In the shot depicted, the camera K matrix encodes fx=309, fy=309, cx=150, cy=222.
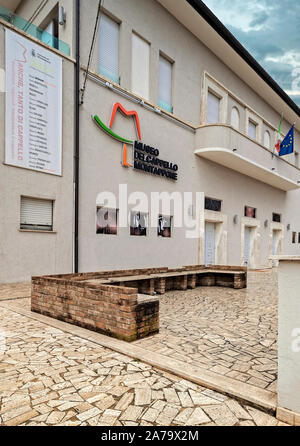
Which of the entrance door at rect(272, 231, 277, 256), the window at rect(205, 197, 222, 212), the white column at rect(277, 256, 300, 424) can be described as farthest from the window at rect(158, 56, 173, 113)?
the entrance door at rect(272, 231, 277, 256)

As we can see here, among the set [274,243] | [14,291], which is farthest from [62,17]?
[274,243]

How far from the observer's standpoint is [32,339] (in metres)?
4.53

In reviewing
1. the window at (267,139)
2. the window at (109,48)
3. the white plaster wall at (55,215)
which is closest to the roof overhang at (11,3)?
the window at (109,48)

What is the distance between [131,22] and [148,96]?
2818 mm

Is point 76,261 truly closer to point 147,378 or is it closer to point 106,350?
point 106,350

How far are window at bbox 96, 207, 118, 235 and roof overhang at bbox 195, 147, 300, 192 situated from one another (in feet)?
20.4

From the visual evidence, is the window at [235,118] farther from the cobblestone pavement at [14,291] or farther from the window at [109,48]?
the cobblestone pavement at [14,291]

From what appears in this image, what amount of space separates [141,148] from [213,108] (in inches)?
263

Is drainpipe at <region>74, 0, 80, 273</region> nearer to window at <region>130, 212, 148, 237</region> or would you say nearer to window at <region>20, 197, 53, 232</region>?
window at <region>20, 197, 53, 232</region>

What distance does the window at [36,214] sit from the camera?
9.45 meters

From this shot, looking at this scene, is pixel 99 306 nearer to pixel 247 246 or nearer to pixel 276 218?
pixel 247 246

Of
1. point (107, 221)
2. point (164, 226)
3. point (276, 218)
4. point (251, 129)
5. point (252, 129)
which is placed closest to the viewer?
point (107, 221)

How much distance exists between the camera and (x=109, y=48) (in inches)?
464

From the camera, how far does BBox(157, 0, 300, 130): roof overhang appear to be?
1377 cm
